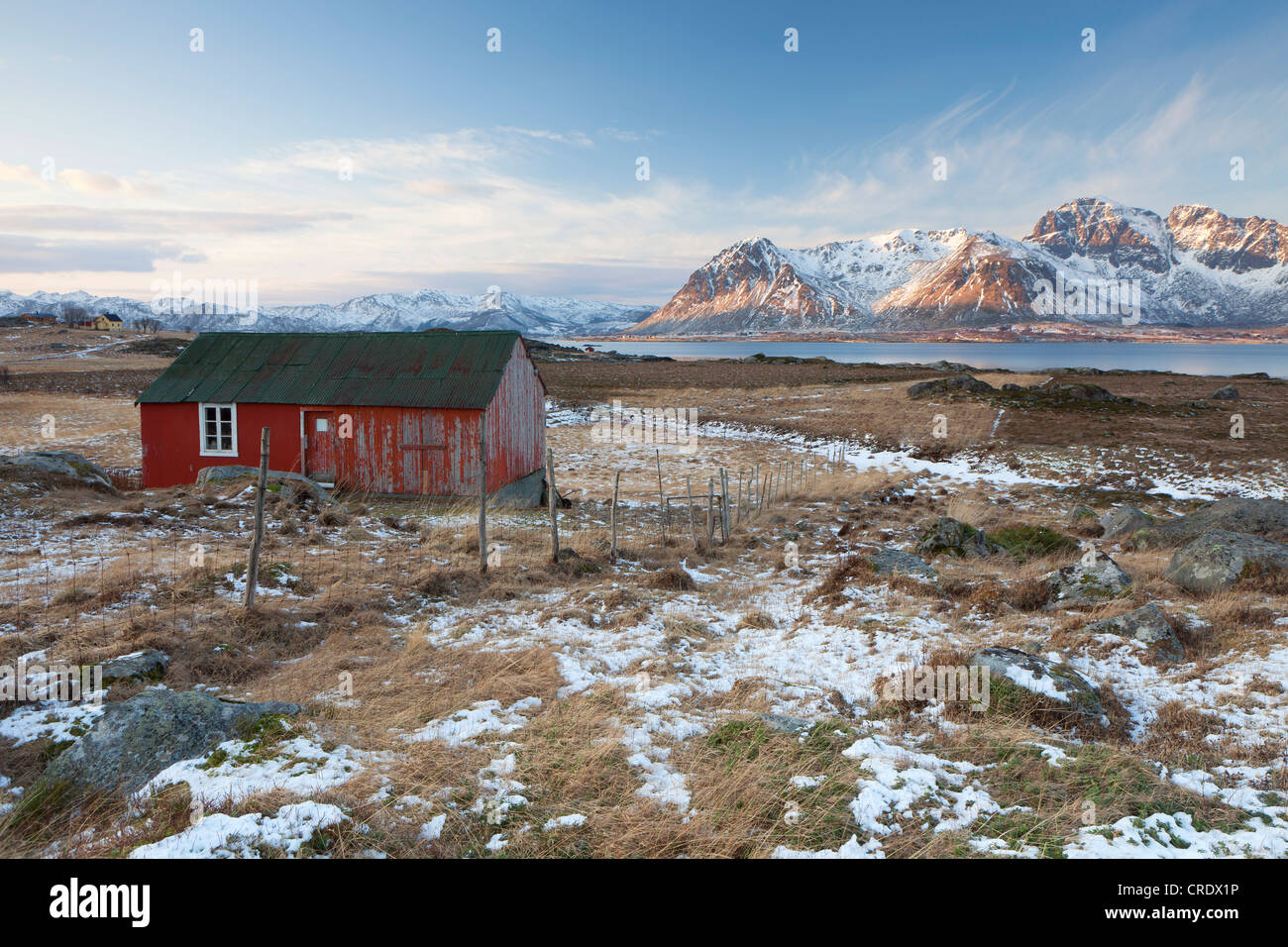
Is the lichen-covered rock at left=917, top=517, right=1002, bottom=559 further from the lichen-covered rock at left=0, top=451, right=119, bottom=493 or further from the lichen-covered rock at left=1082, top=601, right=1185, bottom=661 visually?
the lichen-covered rock at left=0, top=451, right=119, bottom=493

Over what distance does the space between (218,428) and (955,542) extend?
2471cm

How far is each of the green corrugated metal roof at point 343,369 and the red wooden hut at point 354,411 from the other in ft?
0.14

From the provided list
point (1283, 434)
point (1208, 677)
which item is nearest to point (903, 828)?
point (1208, 677)

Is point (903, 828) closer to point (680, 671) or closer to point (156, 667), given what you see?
point (680, 671)

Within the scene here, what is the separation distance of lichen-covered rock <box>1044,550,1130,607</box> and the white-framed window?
83.9 ft

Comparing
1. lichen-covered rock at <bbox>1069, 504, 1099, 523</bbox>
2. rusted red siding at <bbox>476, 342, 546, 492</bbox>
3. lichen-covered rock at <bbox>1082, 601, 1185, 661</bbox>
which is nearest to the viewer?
lichen-covered rock at <bbox>1082, 601, 1185, 661</bbox>

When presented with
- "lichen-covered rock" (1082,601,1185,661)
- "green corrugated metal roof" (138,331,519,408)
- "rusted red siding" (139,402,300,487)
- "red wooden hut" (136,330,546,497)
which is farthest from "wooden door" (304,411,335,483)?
"lichen-covered rock" (1082,601,1185,661)

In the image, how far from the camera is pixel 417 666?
8695 mm

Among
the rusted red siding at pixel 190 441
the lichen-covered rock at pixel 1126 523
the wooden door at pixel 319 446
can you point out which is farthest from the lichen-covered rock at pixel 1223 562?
the rusted red siding at pixel 190 441

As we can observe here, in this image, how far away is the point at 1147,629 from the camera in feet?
29.9

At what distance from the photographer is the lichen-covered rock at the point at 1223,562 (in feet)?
37.5

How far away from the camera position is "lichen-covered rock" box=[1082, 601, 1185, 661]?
8797 millimetres

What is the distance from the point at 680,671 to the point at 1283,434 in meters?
43.4

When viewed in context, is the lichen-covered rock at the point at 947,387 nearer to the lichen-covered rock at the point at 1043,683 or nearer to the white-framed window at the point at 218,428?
the white-framed window at the point at 218,428
